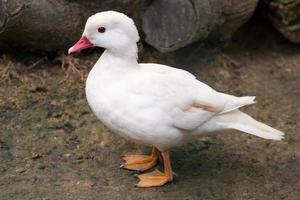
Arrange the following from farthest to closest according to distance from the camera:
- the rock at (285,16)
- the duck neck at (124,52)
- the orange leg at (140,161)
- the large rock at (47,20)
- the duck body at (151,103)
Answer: the rock at (285,16) < the large rock at (47,20) < the orange leg at (140,161) < the duck neck at (124,52) < the duck body at (151,103)

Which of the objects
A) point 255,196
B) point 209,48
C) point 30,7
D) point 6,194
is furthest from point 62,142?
point 209,48

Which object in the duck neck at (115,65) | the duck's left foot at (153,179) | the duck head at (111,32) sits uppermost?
the duck head at (111,32)

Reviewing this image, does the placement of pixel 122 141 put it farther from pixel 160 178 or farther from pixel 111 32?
pixel 111 32

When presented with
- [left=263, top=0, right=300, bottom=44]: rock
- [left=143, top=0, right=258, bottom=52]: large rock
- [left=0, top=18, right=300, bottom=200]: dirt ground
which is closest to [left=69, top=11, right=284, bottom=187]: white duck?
[left=0, top=18, right=300, bottom=200]: dirt ground

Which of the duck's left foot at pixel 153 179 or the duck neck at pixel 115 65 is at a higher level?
the duck neck at pixel 115 65

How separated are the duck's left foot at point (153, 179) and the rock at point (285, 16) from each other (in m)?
2.24

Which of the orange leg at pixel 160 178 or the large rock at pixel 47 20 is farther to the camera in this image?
the large rock at pixel 47 20

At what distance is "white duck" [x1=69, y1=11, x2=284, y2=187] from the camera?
3498 millimetres

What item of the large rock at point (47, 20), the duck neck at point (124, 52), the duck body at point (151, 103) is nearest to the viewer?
the duck body at point (151, 103)

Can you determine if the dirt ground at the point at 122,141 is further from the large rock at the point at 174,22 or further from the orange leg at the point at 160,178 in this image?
the large rock at the point at 174,22

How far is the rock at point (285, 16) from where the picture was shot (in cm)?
524

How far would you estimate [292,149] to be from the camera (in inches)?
165

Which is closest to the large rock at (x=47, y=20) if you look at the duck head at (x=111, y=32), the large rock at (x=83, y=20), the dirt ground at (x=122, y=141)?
the large rock at (x=83, y=20)

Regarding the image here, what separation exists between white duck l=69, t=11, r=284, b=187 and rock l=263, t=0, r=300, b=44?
178 centimetres
